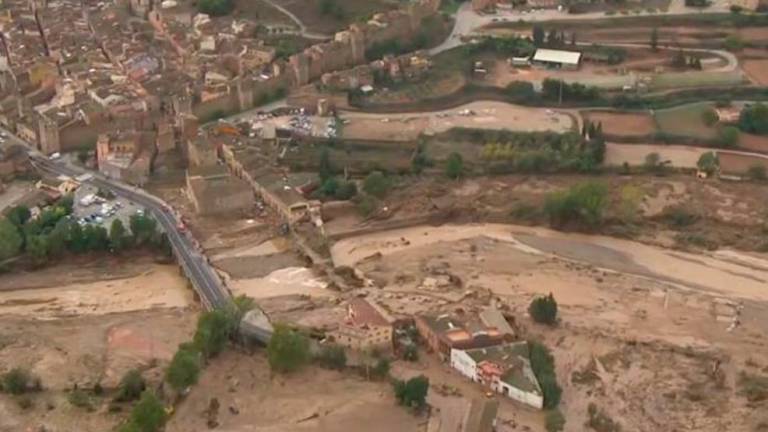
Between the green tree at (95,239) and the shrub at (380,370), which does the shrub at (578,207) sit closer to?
the shrub at (380,370)

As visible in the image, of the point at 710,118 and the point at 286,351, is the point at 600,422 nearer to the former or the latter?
the point at 286,351

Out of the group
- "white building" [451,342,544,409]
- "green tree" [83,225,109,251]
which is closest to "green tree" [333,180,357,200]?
"green tree" [83,225,109,251]

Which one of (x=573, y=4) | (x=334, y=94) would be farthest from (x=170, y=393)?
(x=573, y=4)

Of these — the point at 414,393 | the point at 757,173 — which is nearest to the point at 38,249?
the point at 414,393

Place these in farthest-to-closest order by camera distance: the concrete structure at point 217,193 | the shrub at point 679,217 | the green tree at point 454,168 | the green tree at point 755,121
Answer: the green tree at point 755,121, the green tree at point 454,168, the concrete structure at point 217,193, the shrub at point 679,217

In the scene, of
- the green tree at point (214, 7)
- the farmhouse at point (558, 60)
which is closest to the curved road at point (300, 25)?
the green tree at point (214, 7)

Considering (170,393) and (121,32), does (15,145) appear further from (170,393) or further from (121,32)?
(170,393)
